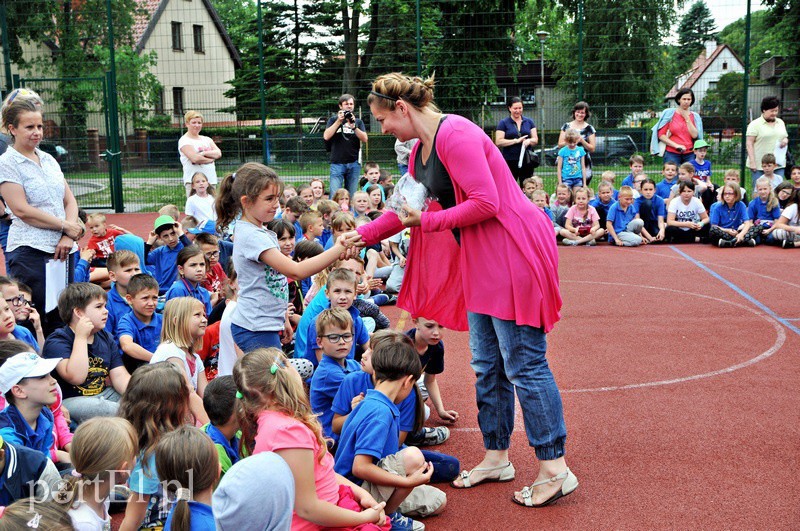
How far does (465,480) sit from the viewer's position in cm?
445

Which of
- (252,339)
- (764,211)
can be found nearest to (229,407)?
(252,339)

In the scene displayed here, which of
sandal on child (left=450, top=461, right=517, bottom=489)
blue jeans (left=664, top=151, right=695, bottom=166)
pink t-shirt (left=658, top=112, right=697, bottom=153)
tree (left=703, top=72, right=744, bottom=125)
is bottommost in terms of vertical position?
sandal on child (left=450, top=461, right=517, bottom=489)

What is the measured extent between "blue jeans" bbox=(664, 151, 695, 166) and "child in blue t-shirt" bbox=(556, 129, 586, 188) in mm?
1400

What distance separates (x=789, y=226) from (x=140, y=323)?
9.33m

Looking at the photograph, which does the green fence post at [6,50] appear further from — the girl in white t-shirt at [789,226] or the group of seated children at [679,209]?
the girl in white t-shirt at [789,226]

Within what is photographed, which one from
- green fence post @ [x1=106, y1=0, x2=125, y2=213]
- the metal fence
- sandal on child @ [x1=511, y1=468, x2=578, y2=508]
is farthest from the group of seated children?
green fence post @ [x1=106, y1=0, x2=125, y2=213]

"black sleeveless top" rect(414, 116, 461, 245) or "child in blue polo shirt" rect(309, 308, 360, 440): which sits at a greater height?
"black sleeveless top" rect(414, 116, 461, 245)

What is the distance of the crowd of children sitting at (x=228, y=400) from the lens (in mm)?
3260

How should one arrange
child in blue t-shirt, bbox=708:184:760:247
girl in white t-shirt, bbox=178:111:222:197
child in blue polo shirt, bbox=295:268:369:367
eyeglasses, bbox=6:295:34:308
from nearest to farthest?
eyeglasses, bbox=6:295:34:308 < child in blue polo shirt, bbox=295:268:369:367 < girl in white t-shirt, bbox=178:111:222:197 < child in blue t-shirt, bbox=708:184:760:247

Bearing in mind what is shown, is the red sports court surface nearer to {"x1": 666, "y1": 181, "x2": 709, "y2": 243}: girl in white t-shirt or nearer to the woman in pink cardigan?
the woman in pink cardigan

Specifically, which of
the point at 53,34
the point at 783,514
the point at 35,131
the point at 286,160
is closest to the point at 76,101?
the point at 53,34

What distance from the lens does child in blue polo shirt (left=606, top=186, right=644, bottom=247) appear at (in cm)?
1207

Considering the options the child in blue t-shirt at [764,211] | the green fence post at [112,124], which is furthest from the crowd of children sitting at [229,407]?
the green fence post at [112,124]

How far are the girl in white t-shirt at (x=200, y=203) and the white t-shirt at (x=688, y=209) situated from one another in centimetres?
671
